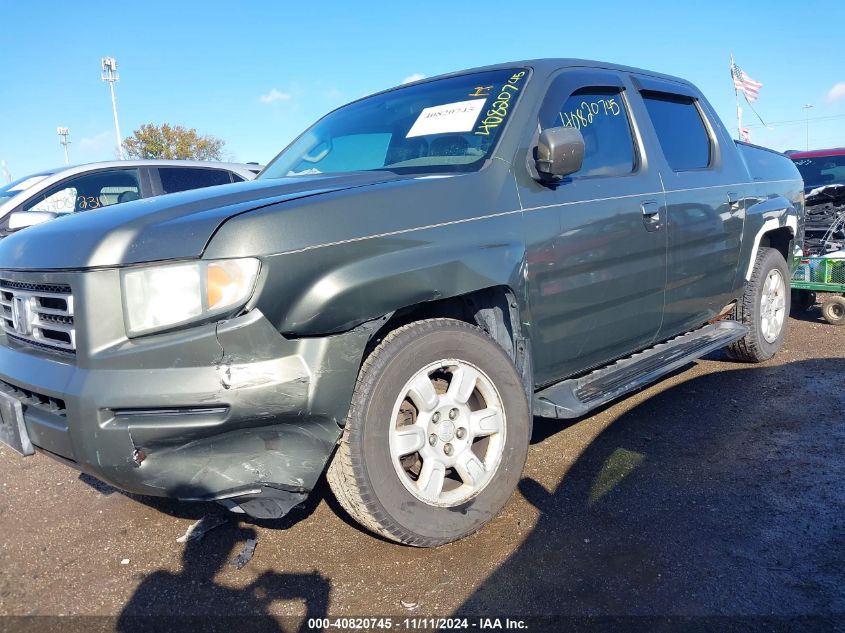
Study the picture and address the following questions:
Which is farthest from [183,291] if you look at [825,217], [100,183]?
[825,217]

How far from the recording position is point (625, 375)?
3.41 metres

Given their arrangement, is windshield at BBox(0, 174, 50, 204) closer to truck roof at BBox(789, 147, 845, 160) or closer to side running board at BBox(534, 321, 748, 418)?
side running board at BBox(534, 321, 748, 418)

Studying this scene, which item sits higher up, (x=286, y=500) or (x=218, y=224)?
(x=218, y=224)

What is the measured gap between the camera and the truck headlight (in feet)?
6.80

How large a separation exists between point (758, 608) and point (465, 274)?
4.94ft

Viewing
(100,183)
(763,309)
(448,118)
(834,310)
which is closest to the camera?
(448,118)

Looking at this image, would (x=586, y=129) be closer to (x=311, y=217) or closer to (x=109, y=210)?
(x=311, y=217)

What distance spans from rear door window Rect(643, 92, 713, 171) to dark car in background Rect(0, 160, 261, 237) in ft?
12.5

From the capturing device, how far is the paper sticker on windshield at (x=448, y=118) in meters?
3.12

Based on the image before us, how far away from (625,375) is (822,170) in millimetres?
8728

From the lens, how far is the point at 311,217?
7.22 ft

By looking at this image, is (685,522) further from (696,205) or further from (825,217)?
(825,217)

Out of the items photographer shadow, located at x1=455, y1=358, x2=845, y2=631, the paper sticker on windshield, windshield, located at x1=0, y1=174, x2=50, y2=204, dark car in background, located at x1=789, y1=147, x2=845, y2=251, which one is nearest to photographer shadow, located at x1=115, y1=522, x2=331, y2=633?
photographer shadow, located at x1=455, y1=358, x2=845, y2=631

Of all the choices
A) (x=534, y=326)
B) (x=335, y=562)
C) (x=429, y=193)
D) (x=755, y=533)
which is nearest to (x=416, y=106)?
(x=429, y=193)
